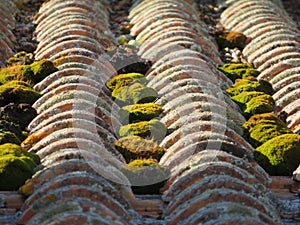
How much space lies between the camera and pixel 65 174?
11.5 meters

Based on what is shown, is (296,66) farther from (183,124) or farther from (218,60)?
(183,124)

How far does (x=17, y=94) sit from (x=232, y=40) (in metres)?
5.73

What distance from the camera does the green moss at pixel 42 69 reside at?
606 inches

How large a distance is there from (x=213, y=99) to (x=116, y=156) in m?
2.40

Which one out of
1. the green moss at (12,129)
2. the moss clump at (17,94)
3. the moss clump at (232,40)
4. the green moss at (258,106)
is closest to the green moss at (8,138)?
the green moss at (12,129)

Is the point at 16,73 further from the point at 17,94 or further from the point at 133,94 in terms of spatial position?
the point at 133,94

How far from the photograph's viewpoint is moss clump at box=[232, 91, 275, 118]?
14820mm

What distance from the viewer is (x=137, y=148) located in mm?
13219

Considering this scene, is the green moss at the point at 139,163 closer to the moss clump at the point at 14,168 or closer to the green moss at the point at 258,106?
the moss clump at the point at 14,168

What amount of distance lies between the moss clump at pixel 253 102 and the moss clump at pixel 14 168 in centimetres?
421

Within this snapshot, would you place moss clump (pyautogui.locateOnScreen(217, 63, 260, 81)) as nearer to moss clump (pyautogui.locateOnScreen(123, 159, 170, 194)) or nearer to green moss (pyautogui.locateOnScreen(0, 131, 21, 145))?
moss clump (pyautogui.locateOnScreen(123, 159, 170, 194))

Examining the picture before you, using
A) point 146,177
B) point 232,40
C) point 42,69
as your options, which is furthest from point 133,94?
point 232,40

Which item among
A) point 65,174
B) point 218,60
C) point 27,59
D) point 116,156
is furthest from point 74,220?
point 218,60

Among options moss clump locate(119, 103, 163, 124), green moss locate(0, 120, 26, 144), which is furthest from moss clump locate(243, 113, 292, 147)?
green moss locate(0, 120, 26, 144)
